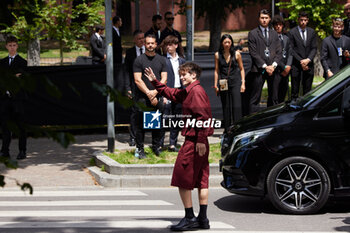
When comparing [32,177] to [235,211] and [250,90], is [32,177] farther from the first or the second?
[250,90]

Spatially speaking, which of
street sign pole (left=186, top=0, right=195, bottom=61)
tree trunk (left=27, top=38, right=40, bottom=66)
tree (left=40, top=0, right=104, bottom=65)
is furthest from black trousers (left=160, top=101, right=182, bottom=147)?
tree trunk (left=27, top=38, right=40, bottom=66)

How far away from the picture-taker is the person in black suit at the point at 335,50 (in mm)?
12742

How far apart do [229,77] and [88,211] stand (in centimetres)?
457

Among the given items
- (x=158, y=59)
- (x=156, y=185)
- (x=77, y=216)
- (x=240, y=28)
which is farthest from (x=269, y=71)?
(x=240, y=28)

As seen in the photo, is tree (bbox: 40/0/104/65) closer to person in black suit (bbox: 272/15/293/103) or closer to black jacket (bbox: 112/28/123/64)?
black jacket (bbox: 112/28/123/64)

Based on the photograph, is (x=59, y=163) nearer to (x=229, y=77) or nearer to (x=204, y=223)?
(x=229, y=77)

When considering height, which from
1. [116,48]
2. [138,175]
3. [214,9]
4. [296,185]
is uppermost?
[214,9]

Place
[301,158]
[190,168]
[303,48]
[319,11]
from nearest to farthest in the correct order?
[190,168] → [301,158] → [303,48] → [319,11]

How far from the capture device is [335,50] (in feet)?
41.9

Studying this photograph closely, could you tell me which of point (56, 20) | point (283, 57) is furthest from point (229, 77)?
point (56, 20)

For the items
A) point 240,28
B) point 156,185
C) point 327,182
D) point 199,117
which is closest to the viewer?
point 199,117

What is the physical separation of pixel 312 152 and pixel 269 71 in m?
4.81

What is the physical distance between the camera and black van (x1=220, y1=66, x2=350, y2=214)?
7.73 meters

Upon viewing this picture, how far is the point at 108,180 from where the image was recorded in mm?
9734
